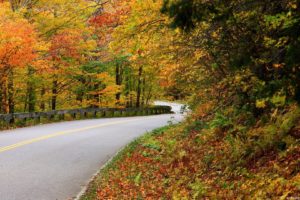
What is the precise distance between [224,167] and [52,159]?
6823mm

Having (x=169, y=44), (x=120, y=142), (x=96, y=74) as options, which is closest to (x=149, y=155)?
(x=169, y=44)

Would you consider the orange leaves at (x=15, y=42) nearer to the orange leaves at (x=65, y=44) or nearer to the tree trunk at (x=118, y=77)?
the orange leaves at (x=65, y=44)

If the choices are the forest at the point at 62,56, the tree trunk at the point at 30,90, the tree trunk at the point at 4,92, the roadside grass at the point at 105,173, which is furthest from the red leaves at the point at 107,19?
the tree trunk at the point at 30,90

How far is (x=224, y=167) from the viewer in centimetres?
901

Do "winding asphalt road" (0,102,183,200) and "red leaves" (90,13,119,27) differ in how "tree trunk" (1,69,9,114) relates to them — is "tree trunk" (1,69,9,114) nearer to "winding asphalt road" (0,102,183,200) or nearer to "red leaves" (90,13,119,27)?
"winding asphalt road" (0,102,183,200)

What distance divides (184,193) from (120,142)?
10.7m

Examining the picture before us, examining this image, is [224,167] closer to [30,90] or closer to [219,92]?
[219,92]

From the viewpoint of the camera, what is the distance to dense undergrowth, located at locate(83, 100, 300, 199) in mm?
7086

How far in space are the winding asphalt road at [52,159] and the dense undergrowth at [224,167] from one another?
88 cm

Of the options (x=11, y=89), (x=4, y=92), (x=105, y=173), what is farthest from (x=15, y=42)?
(x=105, y=173)

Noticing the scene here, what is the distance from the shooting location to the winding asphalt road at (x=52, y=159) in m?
10.1

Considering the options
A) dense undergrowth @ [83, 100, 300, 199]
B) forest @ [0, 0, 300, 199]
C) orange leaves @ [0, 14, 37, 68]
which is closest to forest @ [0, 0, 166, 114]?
orange leaves @ [0, 14, 37, 68]

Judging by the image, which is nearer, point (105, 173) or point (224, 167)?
point (224, 167)

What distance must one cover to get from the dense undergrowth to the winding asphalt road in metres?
0.88
